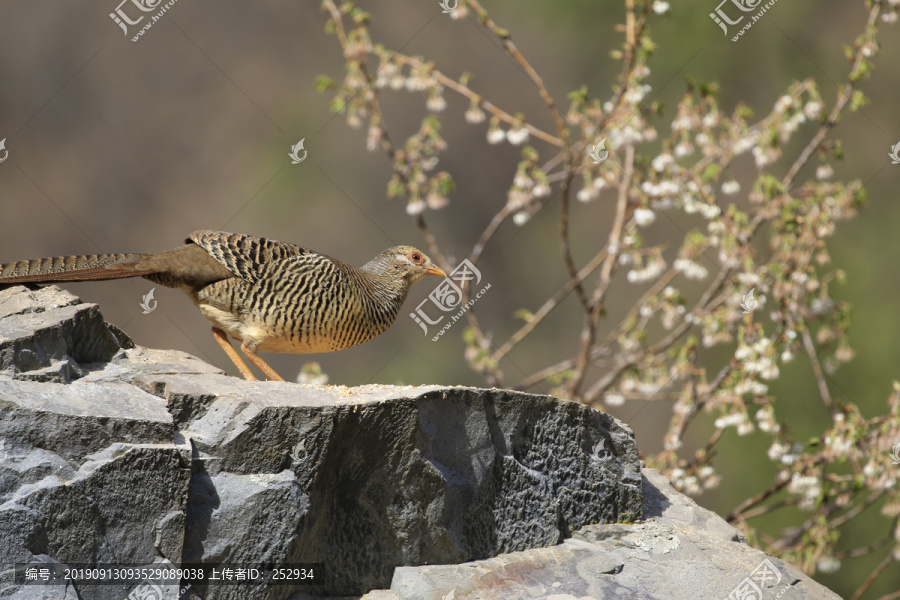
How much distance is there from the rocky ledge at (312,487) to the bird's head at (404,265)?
1.22m

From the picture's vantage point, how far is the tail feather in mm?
3182

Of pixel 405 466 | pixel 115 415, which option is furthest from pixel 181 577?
pixel 405 466

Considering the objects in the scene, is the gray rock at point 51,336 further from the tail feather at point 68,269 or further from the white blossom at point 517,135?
the white blossom at point 517,135

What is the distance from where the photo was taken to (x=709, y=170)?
5.23 metres

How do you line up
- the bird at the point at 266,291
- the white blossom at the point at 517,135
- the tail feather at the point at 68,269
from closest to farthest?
1. the tail feather at the point at 68,269
2. the bird at the point at 266,291
3. the white blossom at the point at 517,135

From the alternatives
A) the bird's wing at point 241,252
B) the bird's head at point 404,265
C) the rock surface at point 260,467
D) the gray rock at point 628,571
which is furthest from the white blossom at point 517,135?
the gray rock at point 628,571

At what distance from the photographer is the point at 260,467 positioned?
2.69 metres

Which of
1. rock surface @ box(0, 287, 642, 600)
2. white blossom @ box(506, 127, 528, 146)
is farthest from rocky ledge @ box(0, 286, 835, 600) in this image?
white blossom @ box(506, 127, 528, 146)

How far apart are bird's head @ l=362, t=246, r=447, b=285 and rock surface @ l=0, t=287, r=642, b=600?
1.23 m

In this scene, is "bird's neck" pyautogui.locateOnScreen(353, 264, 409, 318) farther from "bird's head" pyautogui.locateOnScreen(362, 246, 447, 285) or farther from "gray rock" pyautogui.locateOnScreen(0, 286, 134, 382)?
"gray rock" pyautogui.locateOnScreen(0, 286, 134, 382)

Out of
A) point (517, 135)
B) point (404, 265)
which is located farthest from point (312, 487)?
point (517, 135)

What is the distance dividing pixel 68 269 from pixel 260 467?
3.98ft

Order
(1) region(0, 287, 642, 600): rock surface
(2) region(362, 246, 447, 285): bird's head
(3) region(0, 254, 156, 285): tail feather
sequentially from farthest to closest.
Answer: (2) region(362, 246, 447, 285): bird's head → (3) region(0, 254, 156, 285): tail feather → (1) region(0, 287, 642, 600): rock surface

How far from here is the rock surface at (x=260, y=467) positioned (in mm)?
2435
